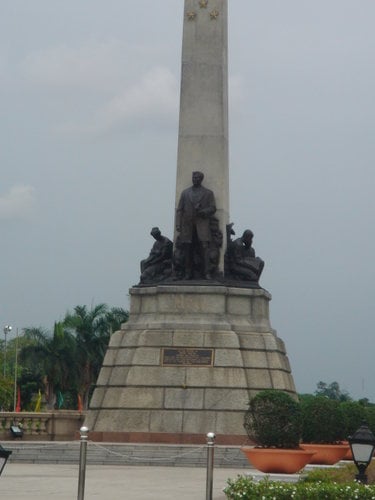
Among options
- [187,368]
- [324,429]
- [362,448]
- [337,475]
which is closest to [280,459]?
[337,475]

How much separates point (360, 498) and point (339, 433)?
6.96 metres

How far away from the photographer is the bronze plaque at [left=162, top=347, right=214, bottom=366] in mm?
27906

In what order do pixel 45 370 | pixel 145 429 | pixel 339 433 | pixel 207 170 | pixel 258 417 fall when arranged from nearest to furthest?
pixel 258 417 → pixel 339 433 → pixel 145 429 → pixel 207 170 → pixel 45 370

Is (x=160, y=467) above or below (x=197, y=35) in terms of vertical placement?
below

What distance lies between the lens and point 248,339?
28375 millimetres

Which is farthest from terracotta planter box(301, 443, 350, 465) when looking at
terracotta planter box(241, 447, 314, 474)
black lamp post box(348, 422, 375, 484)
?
black lamp post box(348, 422, 375, 484)

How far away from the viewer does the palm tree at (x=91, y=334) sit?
212 feet

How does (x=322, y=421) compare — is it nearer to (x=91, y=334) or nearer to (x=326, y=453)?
(x=326, y=453)

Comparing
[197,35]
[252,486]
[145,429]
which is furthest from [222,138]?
[252,486]

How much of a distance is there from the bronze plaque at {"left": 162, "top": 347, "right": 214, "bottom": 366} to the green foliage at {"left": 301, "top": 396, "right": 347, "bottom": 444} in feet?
22.6

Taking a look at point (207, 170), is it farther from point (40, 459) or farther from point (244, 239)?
point (40, 459)

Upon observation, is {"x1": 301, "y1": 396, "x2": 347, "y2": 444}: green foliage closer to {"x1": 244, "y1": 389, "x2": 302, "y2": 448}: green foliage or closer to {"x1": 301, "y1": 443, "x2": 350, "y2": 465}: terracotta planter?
{"x1": 301, "y1": 443, "x2": 350, "y2": 465}: terracotta planter

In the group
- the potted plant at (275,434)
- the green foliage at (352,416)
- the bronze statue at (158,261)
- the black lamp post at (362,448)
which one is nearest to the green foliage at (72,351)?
the bronze statue at (158,261)

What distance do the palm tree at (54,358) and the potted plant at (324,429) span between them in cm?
4320
